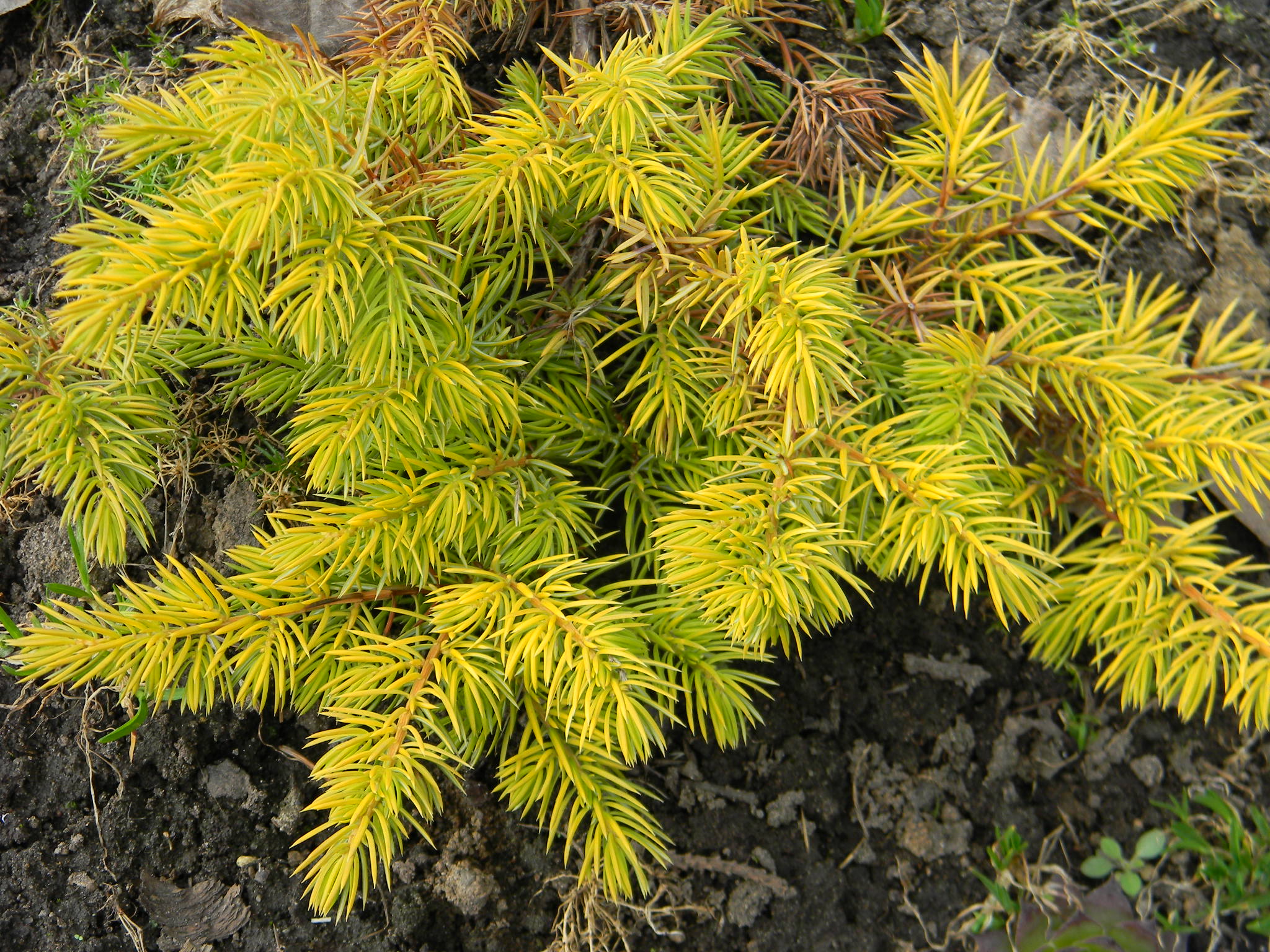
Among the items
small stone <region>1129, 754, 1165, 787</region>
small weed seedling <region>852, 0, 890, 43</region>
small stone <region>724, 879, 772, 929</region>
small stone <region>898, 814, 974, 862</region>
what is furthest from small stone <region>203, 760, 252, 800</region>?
small weed seedling <region>852, 0, 890, 43</region>

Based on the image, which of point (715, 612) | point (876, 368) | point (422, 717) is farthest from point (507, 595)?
point (876, 368)

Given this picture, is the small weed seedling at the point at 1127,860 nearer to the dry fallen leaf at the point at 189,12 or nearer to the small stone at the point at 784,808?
the small stone at the point at 784,808

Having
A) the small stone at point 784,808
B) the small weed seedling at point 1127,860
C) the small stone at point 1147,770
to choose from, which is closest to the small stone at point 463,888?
the small stone at point 784,808

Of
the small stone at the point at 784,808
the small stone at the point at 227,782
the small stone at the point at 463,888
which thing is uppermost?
the small stone at the point at 227,782

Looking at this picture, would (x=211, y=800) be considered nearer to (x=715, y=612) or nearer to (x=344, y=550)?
(x=344, y=550)

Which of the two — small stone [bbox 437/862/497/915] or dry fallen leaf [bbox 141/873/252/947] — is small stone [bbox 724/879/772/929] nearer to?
small stone [bbox 437/862/497/915]

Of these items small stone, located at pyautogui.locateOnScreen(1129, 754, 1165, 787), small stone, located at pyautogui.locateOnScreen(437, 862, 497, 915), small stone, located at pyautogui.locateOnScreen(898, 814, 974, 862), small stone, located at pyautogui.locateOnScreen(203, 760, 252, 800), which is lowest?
small stone, located at pyautogui.locateOnScreen(1129, 754, 1165, 787)
